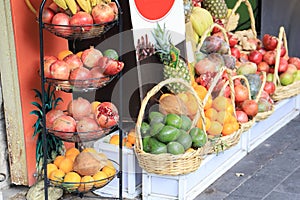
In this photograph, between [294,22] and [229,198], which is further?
[294,22]

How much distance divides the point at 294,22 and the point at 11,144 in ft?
12.9

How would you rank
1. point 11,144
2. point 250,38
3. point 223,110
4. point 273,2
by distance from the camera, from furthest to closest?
point 273,2
point 250,38
point 223,110
point 11,144

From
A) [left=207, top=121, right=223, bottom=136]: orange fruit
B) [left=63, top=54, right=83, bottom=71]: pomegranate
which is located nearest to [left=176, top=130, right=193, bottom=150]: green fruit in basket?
[left=207, top=121, right=223, bottom=136]: orange fruit

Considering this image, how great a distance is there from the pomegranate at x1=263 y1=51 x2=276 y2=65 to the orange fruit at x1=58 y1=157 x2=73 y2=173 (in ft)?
7.75

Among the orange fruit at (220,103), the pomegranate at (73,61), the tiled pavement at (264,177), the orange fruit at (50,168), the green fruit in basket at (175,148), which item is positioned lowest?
the tiled pavement at (264,177)

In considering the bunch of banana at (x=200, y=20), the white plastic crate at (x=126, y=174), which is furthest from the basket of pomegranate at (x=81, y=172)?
the bunch of banana at (x=200, y=20)

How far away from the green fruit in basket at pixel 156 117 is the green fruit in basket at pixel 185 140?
0.51 feet

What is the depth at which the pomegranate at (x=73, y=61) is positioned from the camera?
128 inches

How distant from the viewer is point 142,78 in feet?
13.3

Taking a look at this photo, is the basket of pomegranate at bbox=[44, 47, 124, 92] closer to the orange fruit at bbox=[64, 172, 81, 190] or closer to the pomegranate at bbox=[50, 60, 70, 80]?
the pomegranate at bbox=[50, 60, 70, 80]

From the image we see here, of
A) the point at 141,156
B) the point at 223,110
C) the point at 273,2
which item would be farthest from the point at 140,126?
the point at 273,2

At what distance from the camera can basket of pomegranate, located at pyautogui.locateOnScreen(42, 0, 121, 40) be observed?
317cm

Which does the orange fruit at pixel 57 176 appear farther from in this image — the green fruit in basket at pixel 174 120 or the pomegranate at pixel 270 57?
the pomegranate at pixel 270 57

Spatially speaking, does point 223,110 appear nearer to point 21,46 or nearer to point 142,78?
point 142,78
